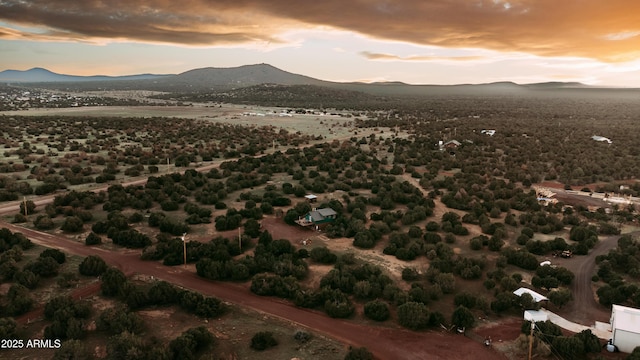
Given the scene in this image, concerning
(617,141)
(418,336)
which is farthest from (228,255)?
(617,141)

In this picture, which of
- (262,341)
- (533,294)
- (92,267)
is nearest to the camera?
(262,341)

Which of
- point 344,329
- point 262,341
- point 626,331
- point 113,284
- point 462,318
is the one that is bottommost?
point 344,329

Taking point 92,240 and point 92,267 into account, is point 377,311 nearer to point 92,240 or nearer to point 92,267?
point 92,267

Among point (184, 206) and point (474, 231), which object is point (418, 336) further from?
point (184, 206)

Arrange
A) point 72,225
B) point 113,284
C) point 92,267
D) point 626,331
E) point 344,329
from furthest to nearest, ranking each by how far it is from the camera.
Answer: point 72,225, point 92,267, point 113,284, point 344,329, point 626,331

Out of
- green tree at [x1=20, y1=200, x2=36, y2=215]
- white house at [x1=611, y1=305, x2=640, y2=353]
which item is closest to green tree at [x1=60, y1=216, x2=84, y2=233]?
green tree at [x1=20, y1=200, x2=36, y2=215]

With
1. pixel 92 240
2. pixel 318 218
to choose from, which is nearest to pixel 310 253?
pixel 318 218

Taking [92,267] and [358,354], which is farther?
[92,267]
